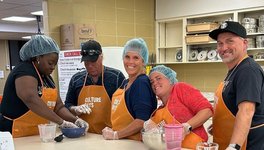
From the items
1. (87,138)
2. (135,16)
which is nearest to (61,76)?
(135,16)

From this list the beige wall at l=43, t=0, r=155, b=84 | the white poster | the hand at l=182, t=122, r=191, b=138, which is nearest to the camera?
the hand at l=182, t=122, r=191, b=138

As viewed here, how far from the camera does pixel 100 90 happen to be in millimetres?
2258

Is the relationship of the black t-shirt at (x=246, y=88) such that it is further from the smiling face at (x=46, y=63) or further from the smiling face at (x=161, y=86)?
the smiling face at (x=46, y=63)

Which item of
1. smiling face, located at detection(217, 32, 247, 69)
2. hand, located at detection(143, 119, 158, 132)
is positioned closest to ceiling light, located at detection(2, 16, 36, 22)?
hand, located at detection(143, 119, 158, 132)

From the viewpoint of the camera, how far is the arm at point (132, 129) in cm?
176

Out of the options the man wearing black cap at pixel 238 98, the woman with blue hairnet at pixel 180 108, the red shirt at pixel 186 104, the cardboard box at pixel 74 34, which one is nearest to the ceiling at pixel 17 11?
the cardboard box at pixel 74 34

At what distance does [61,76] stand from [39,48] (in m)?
1.84

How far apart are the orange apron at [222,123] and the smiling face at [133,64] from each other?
0.53 metres

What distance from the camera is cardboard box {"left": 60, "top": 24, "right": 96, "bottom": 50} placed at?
12.3 ft

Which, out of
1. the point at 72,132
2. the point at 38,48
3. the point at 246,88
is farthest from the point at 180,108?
the point at 38,48

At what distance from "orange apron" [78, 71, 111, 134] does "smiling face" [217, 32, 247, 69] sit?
985mm

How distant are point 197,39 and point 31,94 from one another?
9.86ft

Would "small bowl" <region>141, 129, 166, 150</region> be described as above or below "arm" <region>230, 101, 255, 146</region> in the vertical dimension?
below

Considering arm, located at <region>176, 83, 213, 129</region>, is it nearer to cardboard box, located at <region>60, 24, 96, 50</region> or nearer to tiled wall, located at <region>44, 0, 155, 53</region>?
cardboard box, located at <region>60, 24, 96, 50</region>
